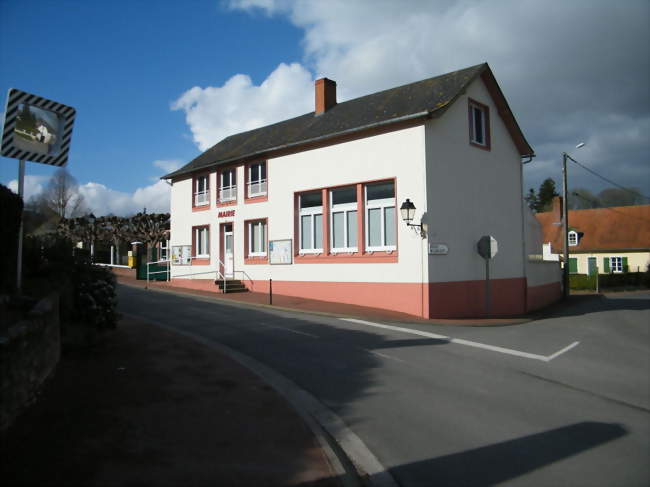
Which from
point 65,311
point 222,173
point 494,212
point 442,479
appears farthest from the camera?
point 222,173

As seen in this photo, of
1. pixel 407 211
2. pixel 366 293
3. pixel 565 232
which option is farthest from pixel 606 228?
pixel 407 211

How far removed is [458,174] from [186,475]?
1586 cm

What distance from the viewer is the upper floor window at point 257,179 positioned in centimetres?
2256

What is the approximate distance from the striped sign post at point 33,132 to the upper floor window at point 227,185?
1548cm

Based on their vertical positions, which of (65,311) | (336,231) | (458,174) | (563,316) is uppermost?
(458,174)

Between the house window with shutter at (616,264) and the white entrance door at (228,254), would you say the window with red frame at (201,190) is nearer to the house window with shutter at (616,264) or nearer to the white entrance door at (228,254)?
the white entrance door at (228,254)

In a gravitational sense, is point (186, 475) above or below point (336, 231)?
below

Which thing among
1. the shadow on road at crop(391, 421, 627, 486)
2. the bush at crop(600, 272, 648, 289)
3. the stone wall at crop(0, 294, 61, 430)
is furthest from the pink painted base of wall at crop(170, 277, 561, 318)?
the bush at crop(600, 272, 648, 289)

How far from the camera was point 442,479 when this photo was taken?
469 centimetres

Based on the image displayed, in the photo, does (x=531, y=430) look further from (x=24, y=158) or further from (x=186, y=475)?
(x=24, y=158)

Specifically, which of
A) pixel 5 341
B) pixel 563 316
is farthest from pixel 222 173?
pixel 5 341

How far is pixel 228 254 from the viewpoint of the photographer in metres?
24.1

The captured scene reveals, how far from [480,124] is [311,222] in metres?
7.62

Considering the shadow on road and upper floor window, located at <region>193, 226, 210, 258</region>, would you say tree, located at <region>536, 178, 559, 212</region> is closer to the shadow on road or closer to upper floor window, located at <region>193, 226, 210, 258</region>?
upper floor window, located at <region>193, 226, 210, 258</region>
